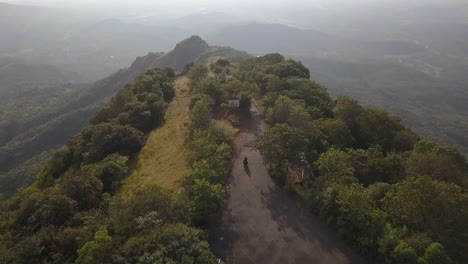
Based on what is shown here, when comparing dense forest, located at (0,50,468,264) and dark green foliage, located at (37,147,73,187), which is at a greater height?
dense forest, located at (0,50,468,264)

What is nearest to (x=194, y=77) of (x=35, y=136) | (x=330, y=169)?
(x=330, y=169)

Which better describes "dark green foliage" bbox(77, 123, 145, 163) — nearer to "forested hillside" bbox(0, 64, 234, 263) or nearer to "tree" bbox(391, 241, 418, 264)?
"forested hillside" bbox(0, 64, 234, 263)

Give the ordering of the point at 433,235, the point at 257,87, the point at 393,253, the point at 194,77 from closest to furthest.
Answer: the point at 393,253 → the point at 433,235 → the point at 257,87 → the point at 194,77

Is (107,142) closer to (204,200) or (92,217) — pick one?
(92,217)

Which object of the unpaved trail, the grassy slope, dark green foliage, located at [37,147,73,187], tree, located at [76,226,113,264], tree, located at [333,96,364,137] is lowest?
dark green foliage, located at [37,147,73,187]

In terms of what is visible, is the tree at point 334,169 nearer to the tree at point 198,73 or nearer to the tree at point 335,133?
the tree at point 335,133

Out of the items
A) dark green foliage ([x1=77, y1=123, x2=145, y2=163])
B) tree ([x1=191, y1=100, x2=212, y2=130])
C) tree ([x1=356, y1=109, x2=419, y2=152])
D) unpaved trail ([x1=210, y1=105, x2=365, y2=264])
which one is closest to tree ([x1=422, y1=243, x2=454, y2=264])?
unpaved trail ([x1=210, y1=105, x2=365, y2=264])

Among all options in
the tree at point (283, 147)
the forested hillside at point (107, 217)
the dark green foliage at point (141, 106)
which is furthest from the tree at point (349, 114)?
the dark green foliage at point (141, 106)

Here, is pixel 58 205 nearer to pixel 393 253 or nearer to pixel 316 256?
pixel 316 256
